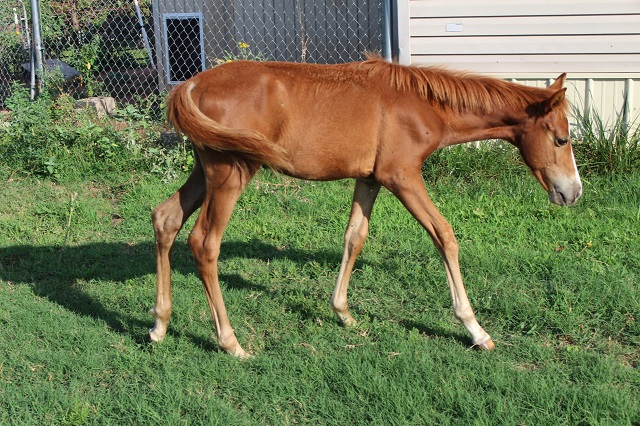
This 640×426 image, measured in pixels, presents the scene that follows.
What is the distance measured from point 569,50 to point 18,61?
312 inches

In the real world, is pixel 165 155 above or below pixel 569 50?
below

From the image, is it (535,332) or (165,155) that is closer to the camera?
(535,332)

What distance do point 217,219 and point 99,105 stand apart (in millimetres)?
5313

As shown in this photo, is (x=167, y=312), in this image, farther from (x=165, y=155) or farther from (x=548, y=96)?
(x=165, y=155)

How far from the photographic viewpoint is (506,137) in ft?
14.4

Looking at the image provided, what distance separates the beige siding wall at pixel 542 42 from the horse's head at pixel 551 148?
3123 millimetres

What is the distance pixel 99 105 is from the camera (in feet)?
28.6

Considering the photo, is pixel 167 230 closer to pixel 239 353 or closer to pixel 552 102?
pixel 239 353

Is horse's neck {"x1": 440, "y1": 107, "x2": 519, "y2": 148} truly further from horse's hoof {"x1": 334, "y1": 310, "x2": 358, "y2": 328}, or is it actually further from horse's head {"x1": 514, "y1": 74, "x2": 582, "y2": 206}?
horse's hoof {"x1": 334, "y1": 310, "x2": 358, "y2": 328}

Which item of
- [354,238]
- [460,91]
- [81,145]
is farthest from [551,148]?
[81,145]

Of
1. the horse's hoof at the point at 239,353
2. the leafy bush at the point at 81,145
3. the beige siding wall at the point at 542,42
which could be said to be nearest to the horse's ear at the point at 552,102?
the horse's hoof at the point at 239,353

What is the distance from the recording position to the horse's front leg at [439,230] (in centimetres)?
414

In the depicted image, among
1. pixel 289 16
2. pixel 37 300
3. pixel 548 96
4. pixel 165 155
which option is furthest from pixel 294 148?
pixel 289 16

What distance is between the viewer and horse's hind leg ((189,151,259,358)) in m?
4.00
